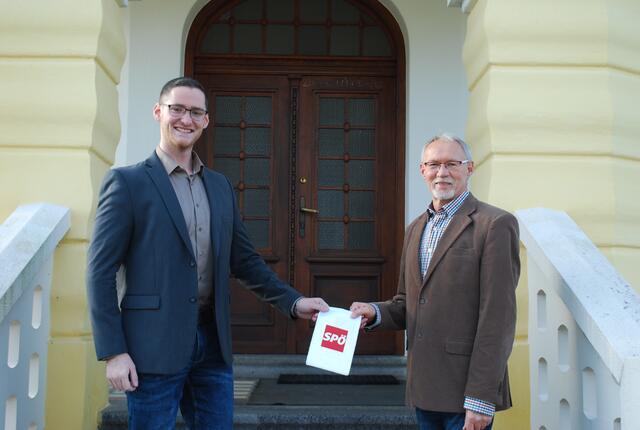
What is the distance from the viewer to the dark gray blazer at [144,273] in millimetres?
2676

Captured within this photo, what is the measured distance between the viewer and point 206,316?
9.68 ft

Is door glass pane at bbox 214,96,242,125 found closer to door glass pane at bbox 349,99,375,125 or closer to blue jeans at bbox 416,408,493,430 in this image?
door glass pane at bbox 349,99,375,125

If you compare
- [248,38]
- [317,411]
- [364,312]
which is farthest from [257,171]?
[364,312]

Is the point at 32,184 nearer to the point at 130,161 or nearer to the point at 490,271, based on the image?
the point at 130,161

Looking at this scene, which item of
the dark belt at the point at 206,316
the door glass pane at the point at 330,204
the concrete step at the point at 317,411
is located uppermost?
the door glass pane at the point at 330,204

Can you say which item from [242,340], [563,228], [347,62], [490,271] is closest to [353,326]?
[490,271]

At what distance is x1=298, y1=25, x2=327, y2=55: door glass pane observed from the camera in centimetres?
636

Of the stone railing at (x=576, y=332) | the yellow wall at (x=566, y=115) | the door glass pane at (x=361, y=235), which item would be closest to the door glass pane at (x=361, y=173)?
the door glass pane at (x=361, y=235)

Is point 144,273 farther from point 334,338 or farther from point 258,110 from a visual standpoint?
point 258,110

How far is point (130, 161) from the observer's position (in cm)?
602

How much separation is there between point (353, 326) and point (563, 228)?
1224 mm

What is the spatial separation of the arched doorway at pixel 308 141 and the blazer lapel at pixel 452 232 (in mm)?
3291

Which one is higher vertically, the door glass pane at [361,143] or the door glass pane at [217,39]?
the door glass pane at [217,39]

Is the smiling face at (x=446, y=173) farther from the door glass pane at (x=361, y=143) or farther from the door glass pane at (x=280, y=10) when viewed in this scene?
the door glass pane at (x=280, y=10)
